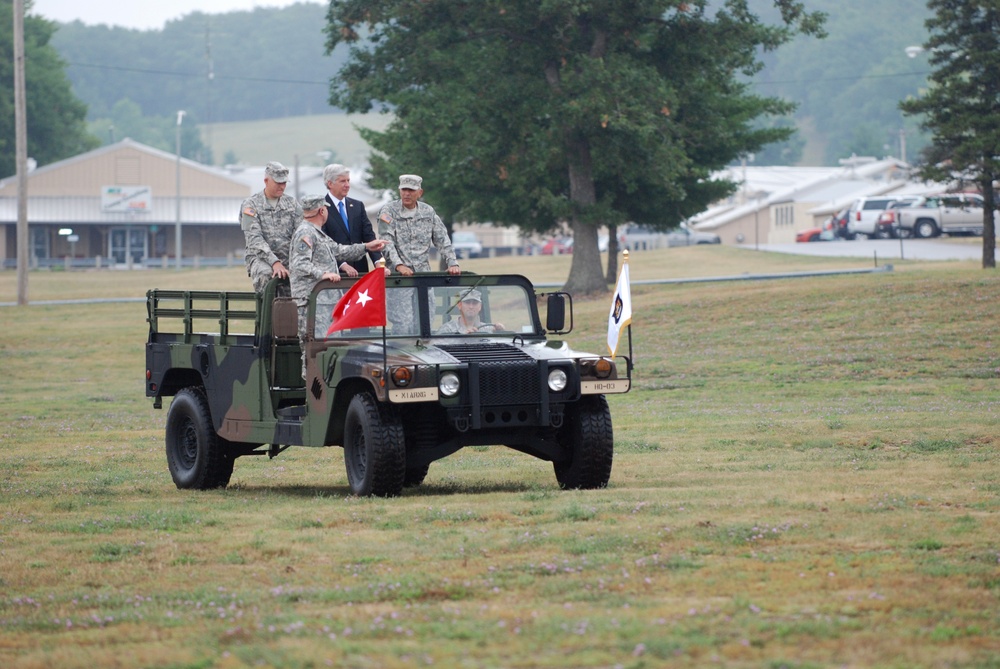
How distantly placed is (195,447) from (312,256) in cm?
240

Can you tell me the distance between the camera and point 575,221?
42.4m

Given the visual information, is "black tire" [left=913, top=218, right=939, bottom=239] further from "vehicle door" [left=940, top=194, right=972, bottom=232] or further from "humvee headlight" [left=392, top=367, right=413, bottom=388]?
"humvee headlight" [left=392, top=367, right=413, bottom=388]

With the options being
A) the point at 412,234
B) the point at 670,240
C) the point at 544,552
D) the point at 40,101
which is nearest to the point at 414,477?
the point at 412,234

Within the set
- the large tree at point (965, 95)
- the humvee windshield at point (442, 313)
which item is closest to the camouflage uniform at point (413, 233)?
the humvee windshield at point (442, 313)

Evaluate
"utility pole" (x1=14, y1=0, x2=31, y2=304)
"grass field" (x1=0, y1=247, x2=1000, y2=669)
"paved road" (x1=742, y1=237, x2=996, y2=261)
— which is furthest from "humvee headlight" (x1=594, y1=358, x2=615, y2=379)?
"paved road" (x1=742, y1=237, x2=996, y2=261)

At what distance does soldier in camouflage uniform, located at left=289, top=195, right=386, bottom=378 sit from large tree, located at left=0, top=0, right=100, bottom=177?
8893 cm

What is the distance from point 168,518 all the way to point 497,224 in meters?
34.9

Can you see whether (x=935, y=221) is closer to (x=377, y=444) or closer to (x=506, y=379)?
(x=506, y=379)

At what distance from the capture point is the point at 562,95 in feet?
127

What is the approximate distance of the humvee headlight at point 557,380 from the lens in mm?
11977

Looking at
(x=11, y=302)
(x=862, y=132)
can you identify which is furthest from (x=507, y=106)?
(x=862, y=132)

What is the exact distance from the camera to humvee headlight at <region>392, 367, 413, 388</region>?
11.6 metres

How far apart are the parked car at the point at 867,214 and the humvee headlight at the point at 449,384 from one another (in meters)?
63.0

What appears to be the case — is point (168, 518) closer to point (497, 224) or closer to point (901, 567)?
point (901, 567)
